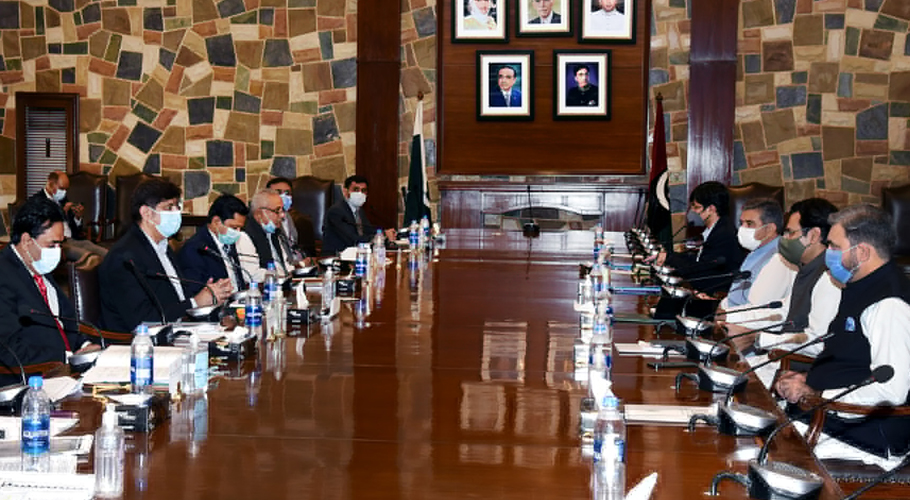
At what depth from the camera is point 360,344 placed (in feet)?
12.5

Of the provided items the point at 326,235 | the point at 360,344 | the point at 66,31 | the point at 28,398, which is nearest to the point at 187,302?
the point at 360,344

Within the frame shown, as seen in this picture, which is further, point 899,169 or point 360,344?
point 899,169

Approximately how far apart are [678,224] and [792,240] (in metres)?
Answer: 5.74

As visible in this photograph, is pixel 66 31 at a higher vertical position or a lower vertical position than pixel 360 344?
higher

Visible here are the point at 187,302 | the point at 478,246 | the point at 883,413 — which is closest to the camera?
the point at 883,413

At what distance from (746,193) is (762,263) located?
430cm

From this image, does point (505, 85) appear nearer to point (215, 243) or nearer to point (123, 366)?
point (215, 243)

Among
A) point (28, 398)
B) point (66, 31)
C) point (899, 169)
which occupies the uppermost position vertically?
point (66, 31)

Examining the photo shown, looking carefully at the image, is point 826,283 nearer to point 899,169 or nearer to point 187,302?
point 187,302

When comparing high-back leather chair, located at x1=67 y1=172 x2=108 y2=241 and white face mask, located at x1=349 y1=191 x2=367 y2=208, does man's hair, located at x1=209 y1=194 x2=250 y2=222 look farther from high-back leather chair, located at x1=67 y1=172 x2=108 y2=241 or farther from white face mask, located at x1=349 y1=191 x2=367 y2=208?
high-back leather chair, located at x1=67 y1=172 x2=108 y2=241

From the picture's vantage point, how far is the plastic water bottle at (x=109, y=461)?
2.05 meters

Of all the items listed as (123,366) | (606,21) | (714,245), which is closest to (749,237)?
(714,245)

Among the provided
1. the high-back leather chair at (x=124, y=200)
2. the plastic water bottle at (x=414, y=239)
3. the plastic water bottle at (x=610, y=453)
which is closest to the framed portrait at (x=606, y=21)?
the plastic water bottle at (x=414, y=239)

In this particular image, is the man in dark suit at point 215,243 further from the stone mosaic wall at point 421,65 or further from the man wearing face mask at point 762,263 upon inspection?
the stone mosaic wall at point 421,65
